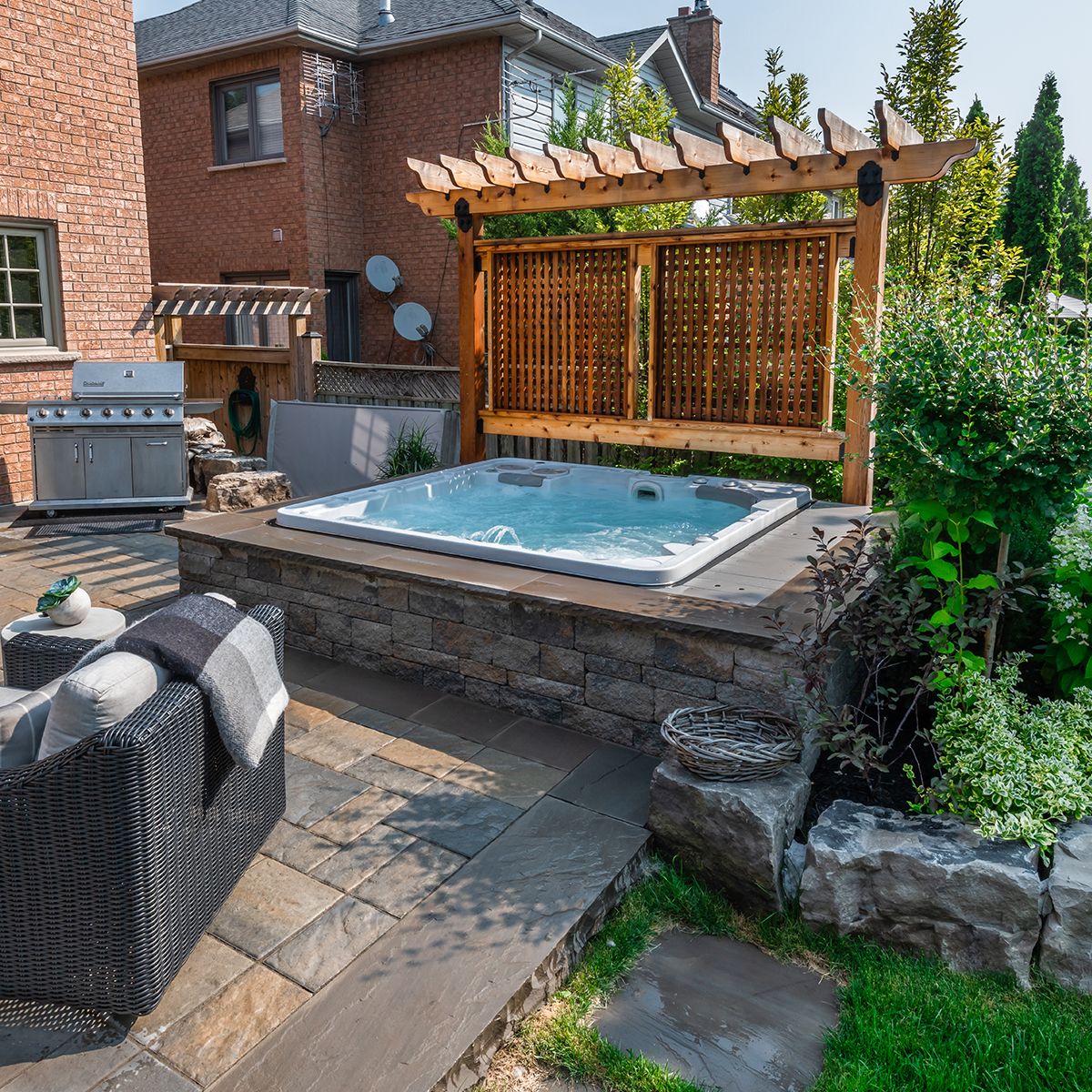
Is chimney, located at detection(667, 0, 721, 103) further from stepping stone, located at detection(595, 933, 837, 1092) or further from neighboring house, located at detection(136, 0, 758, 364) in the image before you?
stepping stone, located at detection(595, 933, 837, 1092)

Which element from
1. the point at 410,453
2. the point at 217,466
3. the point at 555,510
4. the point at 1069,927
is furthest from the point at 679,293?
the point at 1069,927

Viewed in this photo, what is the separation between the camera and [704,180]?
18.9ft

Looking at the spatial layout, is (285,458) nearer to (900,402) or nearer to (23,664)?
(23,664)

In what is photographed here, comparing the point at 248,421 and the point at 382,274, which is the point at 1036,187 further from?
the point at 248,421

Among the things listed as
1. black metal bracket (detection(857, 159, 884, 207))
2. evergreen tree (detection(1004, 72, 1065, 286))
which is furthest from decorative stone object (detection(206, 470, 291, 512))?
evergreen tree (detection(1004, 72, 1065, 286))

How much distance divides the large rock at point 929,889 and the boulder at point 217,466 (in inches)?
259

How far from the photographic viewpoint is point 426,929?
245cm

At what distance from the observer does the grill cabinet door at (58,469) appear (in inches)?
278

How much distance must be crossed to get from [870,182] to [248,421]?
21.8 ft

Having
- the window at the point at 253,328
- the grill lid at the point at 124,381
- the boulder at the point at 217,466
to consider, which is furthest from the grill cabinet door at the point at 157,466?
the window at the point at 253,328

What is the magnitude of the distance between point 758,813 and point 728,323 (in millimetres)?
4262

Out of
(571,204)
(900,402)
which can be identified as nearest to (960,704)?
(900,402)

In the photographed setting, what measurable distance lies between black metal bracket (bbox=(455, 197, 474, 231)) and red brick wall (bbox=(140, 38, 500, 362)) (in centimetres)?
513

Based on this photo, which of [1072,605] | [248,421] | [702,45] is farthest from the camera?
[702,45]
